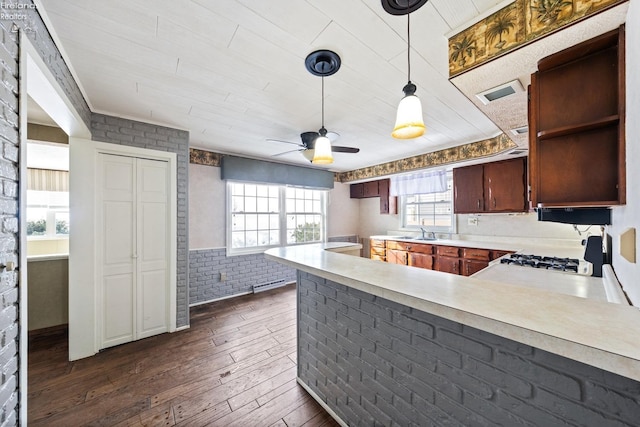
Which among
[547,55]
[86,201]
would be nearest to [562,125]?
[547,55]

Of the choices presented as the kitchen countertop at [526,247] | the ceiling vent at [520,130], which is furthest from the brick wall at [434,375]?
the kitchen countertop at [526,247]

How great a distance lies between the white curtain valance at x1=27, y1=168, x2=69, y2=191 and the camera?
4.24 meters

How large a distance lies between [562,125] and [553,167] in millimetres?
207

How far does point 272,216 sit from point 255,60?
3.26 metres

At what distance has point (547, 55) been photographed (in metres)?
1.22

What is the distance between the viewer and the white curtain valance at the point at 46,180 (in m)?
4.24

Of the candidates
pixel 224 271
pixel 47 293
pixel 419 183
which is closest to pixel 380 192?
pixel 419 183

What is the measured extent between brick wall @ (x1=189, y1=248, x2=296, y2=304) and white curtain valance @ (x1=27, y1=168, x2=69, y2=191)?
306cm

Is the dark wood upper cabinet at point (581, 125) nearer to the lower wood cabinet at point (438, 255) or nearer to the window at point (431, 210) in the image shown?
the lower wood cabinet at point (438, 255)

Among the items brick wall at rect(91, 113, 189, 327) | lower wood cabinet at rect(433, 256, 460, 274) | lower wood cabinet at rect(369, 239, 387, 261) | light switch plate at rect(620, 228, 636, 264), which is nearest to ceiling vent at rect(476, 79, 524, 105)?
light switch plate at rect(620, 228, 636, 264)

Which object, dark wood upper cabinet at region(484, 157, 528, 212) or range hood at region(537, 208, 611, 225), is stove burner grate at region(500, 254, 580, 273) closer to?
range hood at region(537, 208, 611, 225)

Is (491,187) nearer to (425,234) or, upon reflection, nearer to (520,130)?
(425,234)

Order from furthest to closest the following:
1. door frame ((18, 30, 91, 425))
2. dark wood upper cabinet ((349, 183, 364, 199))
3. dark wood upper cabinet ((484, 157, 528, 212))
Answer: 1. dark wood upper cabinet ((349, 183, 364, 199))
2. dark wood upper cabinet ((484, 157, 528, 212))
3. door frame ((18, 30, 91, 425))

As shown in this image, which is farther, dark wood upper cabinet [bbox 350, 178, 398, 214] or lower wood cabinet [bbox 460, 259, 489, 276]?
dark wood upper cabinet [bbox 350, 178, 398, 214]
